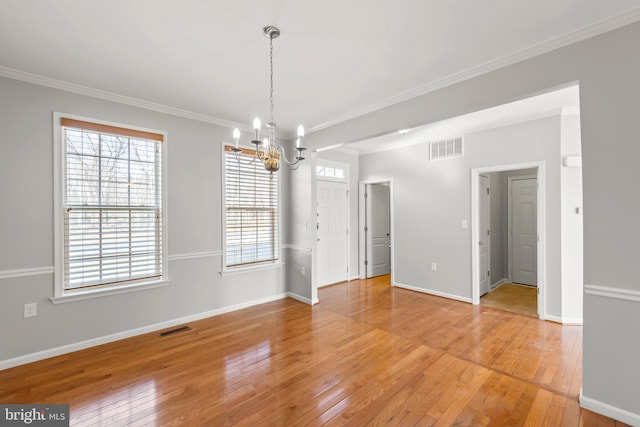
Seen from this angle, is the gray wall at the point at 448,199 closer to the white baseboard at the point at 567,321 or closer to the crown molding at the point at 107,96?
the white baseboard at the point at 567,321

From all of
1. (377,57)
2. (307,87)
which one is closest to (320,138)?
(307,87)

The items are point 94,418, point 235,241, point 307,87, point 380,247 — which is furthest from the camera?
point 380,247

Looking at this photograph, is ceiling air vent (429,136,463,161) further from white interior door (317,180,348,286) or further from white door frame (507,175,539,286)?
white door frame (507,175,539,286)

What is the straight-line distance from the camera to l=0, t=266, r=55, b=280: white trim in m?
2.67

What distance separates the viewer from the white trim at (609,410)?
1.93 metres

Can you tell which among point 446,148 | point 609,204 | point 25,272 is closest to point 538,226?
point 446,148

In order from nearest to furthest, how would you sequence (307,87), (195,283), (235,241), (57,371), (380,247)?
(57,371), (307,87), (195,283), (235,241), (380,247)

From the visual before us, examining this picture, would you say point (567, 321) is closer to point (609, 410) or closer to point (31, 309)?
point (609, 410)

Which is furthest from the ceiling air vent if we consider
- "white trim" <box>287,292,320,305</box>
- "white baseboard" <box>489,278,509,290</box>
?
"white trim" <box>287,292,320,305</box>

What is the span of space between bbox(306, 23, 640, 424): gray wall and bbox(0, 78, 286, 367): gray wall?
3.91 metres

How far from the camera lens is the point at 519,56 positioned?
2.38 m

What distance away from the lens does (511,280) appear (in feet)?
19.4

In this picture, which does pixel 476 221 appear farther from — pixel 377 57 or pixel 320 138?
pixel 377 57

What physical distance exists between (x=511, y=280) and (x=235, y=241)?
5.59m
